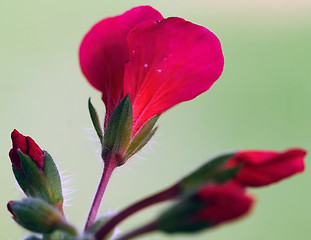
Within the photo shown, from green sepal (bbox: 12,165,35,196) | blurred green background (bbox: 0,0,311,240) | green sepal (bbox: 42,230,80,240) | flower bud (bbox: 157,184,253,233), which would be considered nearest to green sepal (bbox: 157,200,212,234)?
flower bud (bbox: 157,184,253,233)

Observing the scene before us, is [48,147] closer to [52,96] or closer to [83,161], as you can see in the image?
[83,161]

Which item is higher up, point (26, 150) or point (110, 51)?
point (110, 51)

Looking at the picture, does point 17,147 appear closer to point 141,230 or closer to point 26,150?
point 26,150

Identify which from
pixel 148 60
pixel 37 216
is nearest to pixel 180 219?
pixel 37 216

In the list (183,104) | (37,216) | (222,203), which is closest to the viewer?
(222,203)

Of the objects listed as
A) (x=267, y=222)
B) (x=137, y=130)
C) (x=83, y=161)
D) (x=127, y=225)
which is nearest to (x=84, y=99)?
(x=83, y=161)

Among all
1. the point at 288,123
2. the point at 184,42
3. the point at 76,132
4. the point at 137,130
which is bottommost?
the point at 288,123

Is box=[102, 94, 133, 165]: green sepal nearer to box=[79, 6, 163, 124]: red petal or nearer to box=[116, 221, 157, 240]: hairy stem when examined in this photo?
box=[79, 6, 163, 124]: red petal
